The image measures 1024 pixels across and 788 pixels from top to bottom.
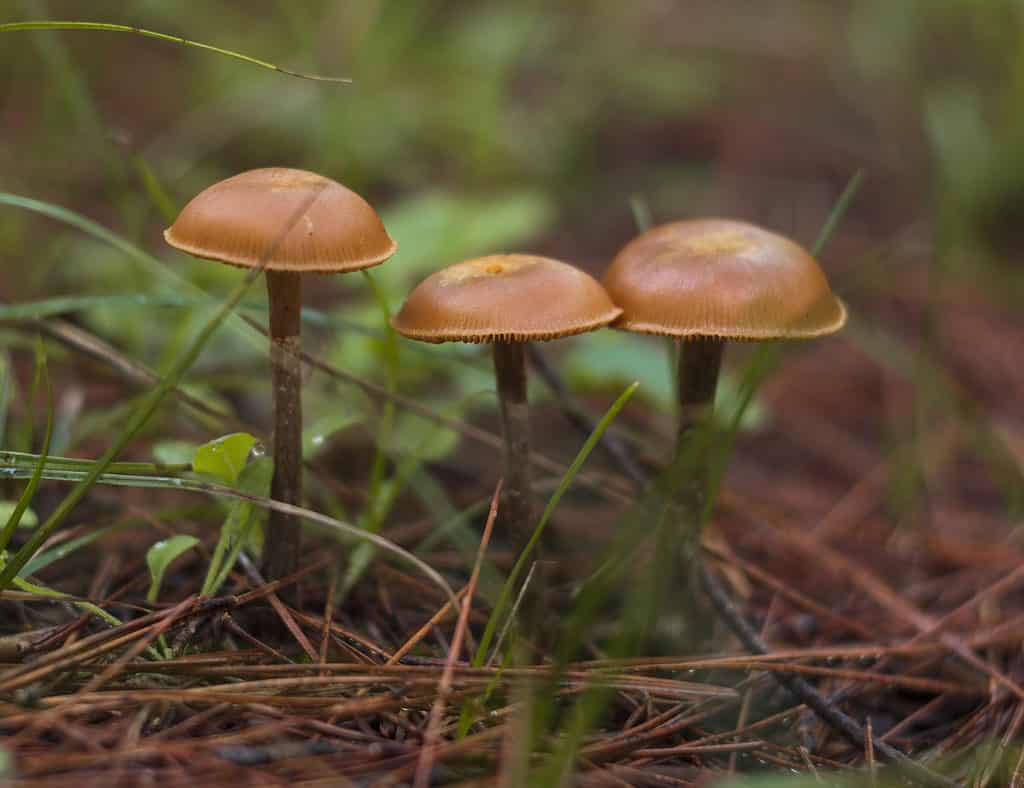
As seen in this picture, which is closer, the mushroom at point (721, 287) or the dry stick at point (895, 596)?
the mushroom at point (721, 287)

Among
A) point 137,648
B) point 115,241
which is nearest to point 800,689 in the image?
point 137,648

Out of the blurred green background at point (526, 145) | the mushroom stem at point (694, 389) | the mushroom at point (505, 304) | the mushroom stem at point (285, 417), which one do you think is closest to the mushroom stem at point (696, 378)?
the mushroom stem at point (694, 389)

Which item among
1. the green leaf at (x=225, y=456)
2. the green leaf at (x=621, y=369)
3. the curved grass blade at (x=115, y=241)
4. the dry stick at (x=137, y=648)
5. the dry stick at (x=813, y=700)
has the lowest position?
the dry stick at (x=813, y=700)

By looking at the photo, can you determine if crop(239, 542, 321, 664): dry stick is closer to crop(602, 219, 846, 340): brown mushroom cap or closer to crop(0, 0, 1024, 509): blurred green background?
crop(0, 0, 1024, 509): blurred green background

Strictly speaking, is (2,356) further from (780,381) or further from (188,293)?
(780,381)

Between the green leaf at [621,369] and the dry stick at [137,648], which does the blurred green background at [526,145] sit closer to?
the green leaf at [621,369]

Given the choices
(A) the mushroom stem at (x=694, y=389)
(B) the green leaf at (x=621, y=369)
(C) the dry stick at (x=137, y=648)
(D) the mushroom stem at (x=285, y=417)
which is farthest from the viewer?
(B) the green leaf at (x=621, y=369)

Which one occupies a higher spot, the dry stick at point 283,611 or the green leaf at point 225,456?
the green leaf at point 225,456
